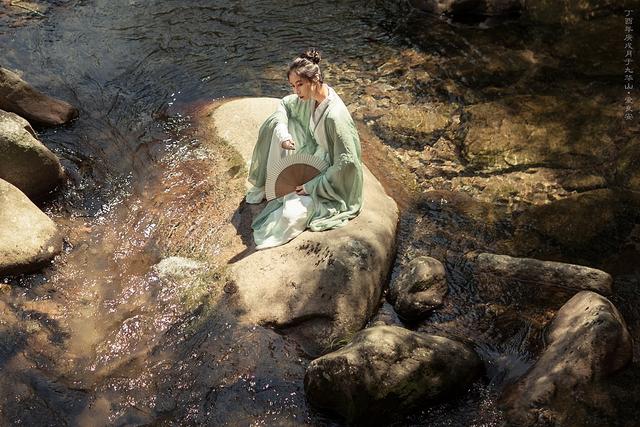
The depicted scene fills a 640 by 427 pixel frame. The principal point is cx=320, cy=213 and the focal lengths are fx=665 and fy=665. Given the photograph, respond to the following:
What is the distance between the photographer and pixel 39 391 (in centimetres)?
531

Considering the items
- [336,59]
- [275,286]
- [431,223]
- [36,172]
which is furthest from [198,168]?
[336,59]

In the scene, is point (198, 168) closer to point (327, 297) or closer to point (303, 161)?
point (303, 161)

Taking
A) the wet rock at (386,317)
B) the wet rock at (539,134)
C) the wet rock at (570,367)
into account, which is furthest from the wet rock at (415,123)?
the wet rock at (570,367)

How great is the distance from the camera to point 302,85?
19.9 feet

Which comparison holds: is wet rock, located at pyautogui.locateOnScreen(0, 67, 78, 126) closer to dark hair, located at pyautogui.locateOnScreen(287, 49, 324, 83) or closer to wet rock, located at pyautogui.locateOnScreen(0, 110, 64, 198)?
wet rock, located at pyautogui.locateOnScreen(0, 110, 64, 198)

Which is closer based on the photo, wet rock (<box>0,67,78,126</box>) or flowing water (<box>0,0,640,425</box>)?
flowing water (<box>0,0,640,425</box>)

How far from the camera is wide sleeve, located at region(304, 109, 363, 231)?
20.3 feet

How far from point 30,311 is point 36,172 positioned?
1.81 m

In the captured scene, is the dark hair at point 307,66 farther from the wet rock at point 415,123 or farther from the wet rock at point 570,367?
the wet rock at point 570,367

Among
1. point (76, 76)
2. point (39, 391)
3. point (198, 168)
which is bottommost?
point (39, 391)

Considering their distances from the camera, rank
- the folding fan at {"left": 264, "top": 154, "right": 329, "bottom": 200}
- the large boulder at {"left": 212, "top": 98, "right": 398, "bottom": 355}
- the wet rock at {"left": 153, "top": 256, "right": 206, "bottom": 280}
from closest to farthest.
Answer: the large boulder at {"left": 212, "top": 98, "right": 398, "bottom": 355} → the wet rock at {"left": 153, "top": 256, "right": 206, "bottom": 280} → the folding fan at {"left": 264, "top": 154, "right": 329, "bottom": 200}

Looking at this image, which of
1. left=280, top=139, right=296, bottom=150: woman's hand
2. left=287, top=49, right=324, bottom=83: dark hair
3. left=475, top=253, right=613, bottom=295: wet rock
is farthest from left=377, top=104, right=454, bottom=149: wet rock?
left=287, top=49, right=324, bottom=83: dark hair

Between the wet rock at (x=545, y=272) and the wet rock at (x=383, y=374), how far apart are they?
1.30 m

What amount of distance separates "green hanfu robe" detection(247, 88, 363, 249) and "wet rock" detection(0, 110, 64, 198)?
2.46 m
